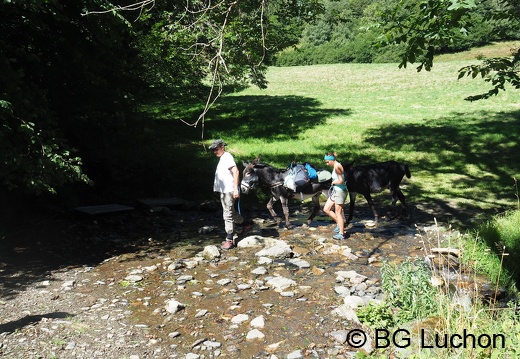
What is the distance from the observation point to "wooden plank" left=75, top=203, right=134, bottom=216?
1123 centimetres

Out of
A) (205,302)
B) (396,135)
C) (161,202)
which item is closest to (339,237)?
(205,302)

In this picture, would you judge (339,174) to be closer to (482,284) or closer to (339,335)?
(482,284)

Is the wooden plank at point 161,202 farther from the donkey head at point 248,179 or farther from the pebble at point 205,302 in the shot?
the pebble at point 205,302

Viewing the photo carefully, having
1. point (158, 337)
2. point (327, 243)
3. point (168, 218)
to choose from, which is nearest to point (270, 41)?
point (168, 218)

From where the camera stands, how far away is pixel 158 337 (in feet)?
20.1

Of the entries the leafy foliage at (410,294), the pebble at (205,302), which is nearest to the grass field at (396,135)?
the pebble at (205,302)

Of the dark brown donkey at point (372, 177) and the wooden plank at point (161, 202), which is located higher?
the dark brown donkey at point (372, 177)

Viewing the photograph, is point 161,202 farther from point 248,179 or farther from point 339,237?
point 339,237

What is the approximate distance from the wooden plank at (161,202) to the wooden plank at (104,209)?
0.56 m

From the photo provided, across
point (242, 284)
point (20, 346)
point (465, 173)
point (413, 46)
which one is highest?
point (413, 46)

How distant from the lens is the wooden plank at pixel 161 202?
12.5 meters

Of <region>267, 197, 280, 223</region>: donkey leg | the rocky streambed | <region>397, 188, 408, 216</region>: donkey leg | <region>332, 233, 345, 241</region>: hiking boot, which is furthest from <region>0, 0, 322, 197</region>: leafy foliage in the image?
<region>397, 188, 408, 216</region>: donkey leg

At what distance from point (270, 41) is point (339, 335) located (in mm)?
13338

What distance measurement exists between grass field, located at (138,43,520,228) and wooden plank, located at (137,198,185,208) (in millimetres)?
1523
